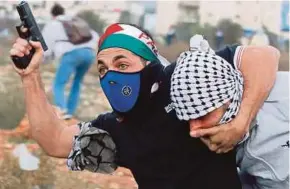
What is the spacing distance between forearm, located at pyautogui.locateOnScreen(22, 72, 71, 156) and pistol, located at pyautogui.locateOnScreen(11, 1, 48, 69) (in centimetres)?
5

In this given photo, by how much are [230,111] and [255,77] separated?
0.15 m

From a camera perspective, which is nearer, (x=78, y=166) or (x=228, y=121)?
(x=228, y=121)

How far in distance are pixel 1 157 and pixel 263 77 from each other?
9.88ft

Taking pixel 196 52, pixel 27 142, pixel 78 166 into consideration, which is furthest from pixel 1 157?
pixel 196 52

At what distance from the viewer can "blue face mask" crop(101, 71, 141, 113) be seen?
1962 millimetres

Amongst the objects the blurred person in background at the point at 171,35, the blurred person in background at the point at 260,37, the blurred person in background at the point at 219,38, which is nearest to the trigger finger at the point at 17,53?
the blurred person in background at the point at 171,35

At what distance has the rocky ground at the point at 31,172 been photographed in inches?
169

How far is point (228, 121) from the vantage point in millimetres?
1854

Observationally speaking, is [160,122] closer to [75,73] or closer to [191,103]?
[191,103]

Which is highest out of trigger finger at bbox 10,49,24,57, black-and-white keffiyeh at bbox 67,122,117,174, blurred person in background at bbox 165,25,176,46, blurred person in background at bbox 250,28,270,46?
trigger finger at bbox 10,49,24,57

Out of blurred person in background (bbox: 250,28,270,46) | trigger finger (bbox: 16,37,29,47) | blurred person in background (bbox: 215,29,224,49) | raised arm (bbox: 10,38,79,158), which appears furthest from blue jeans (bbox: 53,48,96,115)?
trigger finger (bbox: 16,37,29,47)

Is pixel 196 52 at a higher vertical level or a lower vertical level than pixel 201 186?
higher

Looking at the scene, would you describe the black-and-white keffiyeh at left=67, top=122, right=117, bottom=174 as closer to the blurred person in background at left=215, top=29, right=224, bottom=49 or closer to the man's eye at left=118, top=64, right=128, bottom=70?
the man's eye at left=118, top=64, right=128, bottom=70

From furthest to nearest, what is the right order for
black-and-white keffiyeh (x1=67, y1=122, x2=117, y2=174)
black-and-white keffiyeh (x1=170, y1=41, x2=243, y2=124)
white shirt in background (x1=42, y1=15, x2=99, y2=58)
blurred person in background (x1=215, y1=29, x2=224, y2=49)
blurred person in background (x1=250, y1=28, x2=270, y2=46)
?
1. blurred person in background (x1=250, y1=28, x2=270, y2=46)
2. blurred person in background (x1=215, y1=29, x2=224, y2=49)
3. white shirt in background (x1=42, y1=15, x2=99, y2=58)
4. black-and-white keffiyeh (x1=67, y1=122, x2=117, y2=174)
5. black-and-white keffiyeh (x1=170, y1=41, x2=243, y2=124)
